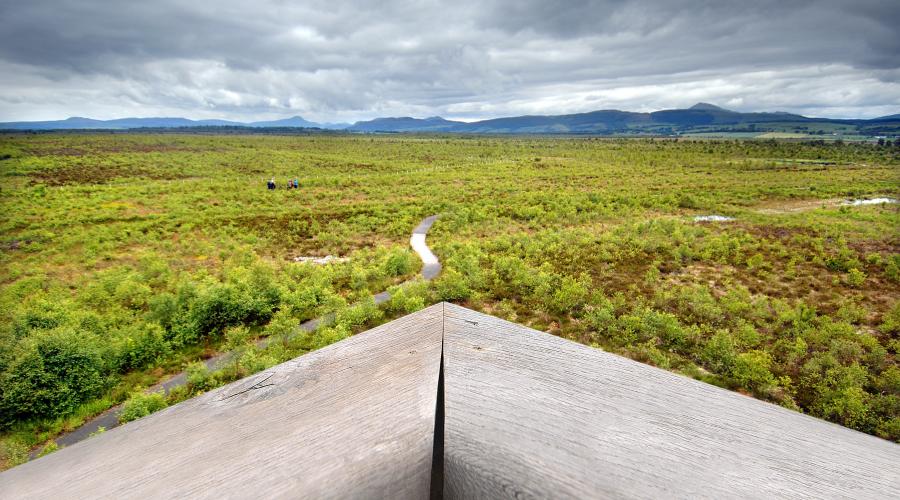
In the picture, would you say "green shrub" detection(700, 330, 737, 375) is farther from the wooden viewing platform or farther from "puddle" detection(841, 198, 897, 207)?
"puddle" detection(841, 198, 897, 207)

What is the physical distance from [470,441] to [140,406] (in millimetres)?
10128

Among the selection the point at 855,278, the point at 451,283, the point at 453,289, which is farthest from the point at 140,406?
the point at 855,278

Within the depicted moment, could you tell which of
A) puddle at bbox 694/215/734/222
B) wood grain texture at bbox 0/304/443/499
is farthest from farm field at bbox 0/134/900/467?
wood grain texture at bbox 0/304/443/499

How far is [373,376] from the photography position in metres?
1.09

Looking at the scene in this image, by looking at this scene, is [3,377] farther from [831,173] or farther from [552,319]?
[831,173]

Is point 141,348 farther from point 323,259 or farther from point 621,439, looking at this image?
point 621,439

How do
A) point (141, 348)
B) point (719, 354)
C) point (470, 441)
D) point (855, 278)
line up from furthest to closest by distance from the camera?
point (855, 278), point (141, 348), point (719, 354), point (470, 441)

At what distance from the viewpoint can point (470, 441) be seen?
887mm

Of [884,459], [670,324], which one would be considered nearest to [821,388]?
[670,324]

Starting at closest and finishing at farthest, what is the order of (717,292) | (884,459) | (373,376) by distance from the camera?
(884,459)
(373,376)
(717,292)

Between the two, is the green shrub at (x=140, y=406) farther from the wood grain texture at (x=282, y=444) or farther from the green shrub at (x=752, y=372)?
the green shrub at (x=752, y=372)

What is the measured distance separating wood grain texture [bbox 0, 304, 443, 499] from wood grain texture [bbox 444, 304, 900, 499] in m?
0.11

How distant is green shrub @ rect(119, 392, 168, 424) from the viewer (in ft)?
26.3

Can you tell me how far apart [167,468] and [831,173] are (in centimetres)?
7176
